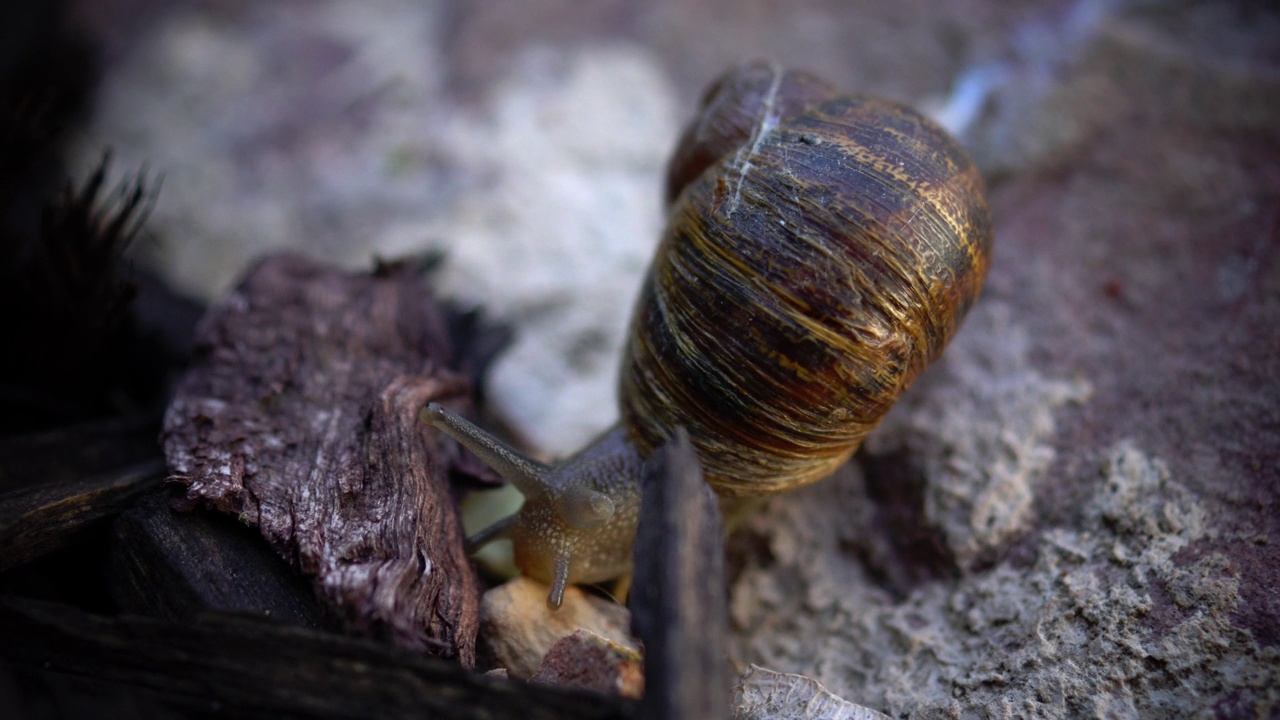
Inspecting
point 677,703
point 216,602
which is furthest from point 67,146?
point 677,703

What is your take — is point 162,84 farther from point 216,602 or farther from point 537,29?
point 216,602

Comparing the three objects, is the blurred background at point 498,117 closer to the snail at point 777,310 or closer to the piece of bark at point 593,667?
the snail at point 777,310

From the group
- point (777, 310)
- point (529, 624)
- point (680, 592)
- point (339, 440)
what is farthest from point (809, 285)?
point (339, 440)

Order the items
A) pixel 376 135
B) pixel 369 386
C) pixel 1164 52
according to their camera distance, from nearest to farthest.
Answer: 1. pixel 369 386
2. pixel 1164 52
3. pixel 376 135

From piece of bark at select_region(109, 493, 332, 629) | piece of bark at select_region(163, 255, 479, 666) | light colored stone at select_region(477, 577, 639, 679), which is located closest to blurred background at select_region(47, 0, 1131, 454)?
piece of bark at select_region(163, 255, 479, 666)

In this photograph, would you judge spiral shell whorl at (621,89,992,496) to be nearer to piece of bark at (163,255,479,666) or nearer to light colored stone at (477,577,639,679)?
light colored stone at (477,577,639,679)

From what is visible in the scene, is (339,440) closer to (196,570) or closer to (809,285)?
(196,570)

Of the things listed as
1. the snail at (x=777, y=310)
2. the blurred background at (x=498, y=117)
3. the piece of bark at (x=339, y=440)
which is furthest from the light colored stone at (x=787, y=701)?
the blurred background at (x=498, y=117)
